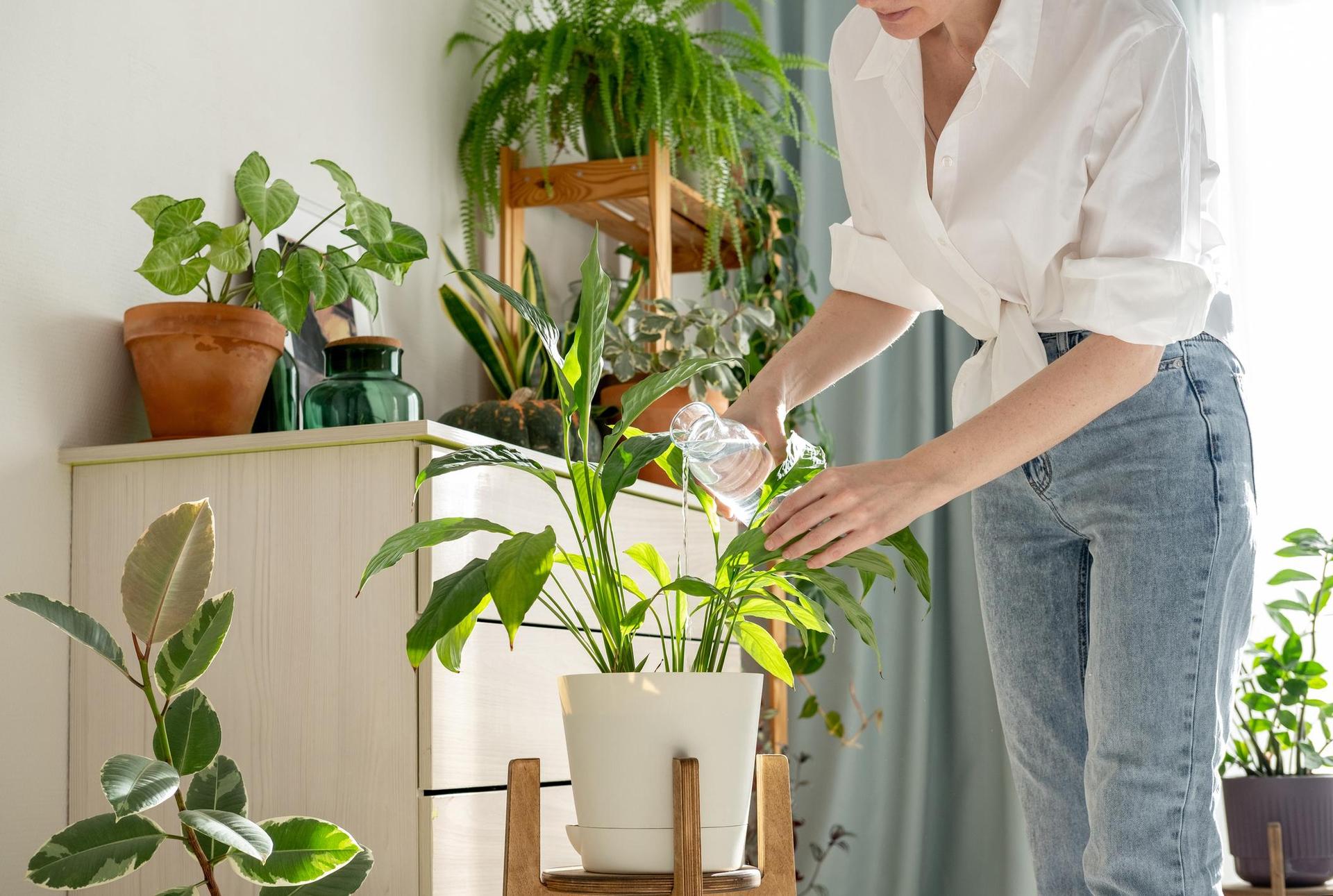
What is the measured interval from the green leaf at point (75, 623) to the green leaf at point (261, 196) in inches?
23.9

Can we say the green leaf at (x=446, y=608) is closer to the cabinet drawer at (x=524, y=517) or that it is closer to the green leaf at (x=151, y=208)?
the cabinet drawer at (x=524, y=517)

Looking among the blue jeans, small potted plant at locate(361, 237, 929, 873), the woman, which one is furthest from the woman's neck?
small potted plant at locate(361, 237, 929, 873)

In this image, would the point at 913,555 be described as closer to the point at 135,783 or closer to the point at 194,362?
the point at 135,783

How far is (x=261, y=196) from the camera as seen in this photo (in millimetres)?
1532

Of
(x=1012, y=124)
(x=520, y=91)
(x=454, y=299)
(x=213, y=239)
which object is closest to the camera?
(x=1012, y=124)

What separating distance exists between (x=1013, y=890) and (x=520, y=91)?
2.05 m

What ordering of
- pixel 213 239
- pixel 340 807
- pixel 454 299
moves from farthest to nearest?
1. pixel 454 299
2. pixel 213 239
3. pixel 340 807

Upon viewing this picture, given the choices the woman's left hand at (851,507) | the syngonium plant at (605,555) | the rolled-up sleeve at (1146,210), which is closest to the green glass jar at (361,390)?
the syngonium plant at (605,555)

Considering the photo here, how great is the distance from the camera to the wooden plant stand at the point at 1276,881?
2.27 meters

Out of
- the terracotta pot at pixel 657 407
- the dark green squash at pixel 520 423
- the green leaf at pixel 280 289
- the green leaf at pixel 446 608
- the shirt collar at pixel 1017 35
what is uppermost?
the shirt collar at pixel 1017 35

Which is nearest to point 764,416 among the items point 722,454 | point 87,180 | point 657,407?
point 722,454

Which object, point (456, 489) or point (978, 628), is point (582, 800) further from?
point (978, 628)

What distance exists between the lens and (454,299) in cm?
217

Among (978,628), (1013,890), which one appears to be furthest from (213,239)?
(1013,890)
